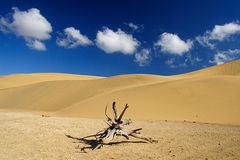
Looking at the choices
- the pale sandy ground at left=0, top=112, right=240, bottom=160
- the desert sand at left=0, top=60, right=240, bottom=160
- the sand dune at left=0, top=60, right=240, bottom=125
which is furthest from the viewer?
the sand dune at left=0, top=60, right=240, bottom=125

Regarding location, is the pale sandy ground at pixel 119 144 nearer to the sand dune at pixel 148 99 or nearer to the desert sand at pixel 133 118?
the desert sand at pixel 133 118

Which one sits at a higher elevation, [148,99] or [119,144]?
[148,99]

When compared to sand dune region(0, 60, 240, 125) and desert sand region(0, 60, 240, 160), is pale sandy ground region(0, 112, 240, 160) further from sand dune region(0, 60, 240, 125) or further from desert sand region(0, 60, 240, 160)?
sand dune region(0, 60, 240, 125)

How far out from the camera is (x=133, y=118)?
64.4ft

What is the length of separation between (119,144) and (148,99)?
470 inches

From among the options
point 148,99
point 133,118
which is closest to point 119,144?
point 133,118

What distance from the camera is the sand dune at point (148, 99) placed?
64.7ft

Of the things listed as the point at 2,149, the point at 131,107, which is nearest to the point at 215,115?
the point at 131,107

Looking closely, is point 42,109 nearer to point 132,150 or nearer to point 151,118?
point 151,118

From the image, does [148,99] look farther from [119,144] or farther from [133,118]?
[119,144]

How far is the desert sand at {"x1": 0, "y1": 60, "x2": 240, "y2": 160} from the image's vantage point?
9961 mm

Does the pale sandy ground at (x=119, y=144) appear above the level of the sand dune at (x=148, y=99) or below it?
below

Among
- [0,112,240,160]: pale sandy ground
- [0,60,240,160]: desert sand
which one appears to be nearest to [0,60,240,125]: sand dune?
[0,60,240,160]: desert sand

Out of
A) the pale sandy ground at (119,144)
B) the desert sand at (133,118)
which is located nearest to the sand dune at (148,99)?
the desert sand at (133,118)
